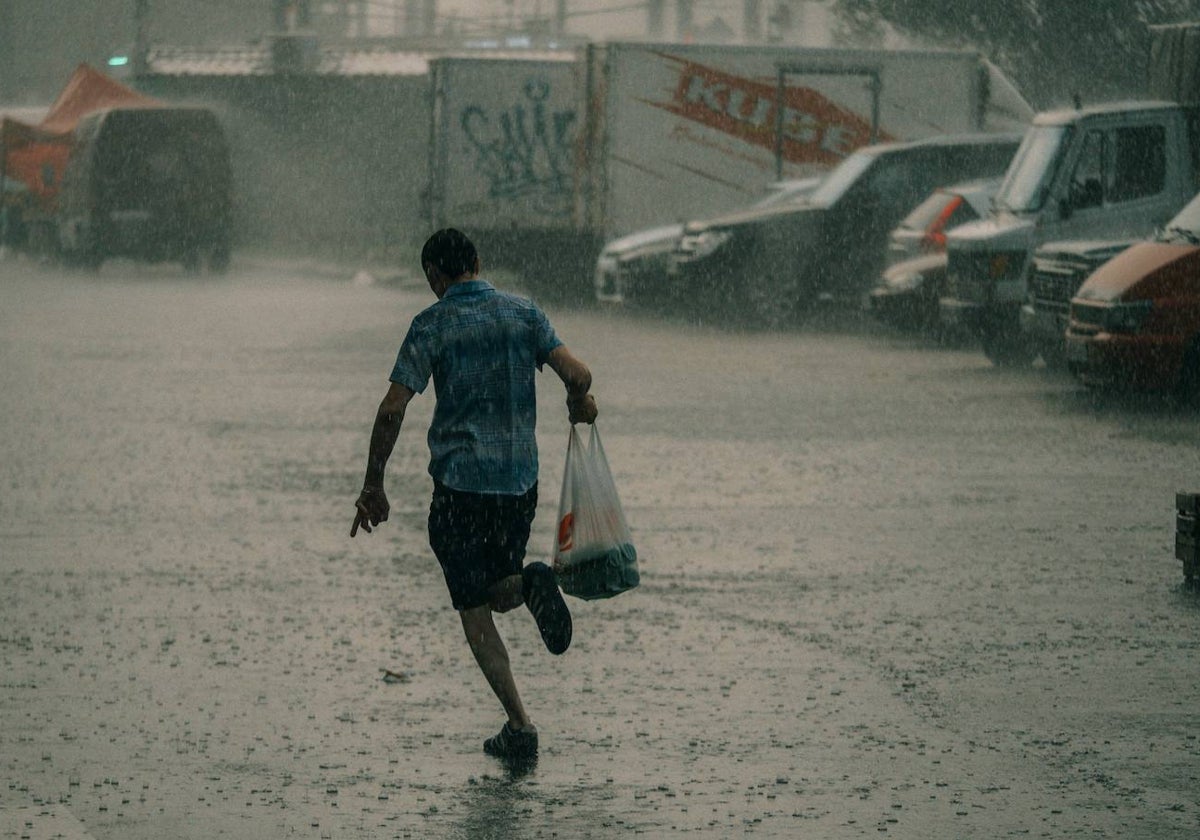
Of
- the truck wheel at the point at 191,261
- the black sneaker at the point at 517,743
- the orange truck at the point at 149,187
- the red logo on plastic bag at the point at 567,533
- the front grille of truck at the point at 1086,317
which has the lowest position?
the truck wheel at the point at 191,261

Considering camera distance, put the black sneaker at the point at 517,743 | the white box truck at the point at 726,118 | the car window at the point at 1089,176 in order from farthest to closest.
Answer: the white box truck at the point at 726,118 < the car window at the point at 1089,176 < the black sneaker at the point at 517,743

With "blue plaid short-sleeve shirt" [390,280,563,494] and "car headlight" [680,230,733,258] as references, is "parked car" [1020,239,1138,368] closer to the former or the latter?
"car headlight" [680,230,733,258]

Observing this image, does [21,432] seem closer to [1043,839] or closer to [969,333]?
[969,333]

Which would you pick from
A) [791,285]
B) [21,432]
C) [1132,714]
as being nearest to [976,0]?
[791,285]

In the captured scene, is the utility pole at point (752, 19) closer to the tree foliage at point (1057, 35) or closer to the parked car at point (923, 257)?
the tree foliage at point (1057, 35)

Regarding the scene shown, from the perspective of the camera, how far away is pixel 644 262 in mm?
24641

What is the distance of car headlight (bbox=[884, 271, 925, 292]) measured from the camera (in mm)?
20344

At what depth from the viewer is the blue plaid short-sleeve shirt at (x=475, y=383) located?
20.8 ft

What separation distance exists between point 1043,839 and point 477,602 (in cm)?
→ 172

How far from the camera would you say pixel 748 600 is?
342 inches

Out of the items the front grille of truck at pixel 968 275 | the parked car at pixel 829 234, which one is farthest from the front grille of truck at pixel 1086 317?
the parked car at pixel 829 234

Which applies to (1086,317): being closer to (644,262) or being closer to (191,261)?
(644,262)

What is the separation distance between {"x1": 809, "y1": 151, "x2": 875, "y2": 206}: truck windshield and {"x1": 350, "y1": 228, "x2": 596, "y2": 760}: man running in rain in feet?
55.0

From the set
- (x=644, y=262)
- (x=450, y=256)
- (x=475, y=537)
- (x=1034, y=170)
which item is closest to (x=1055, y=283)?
(x=1034, y=170)
